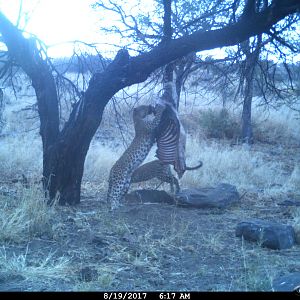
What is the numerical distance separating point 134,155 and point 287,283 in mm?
4208

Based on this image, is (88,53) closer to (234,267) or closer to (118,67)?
(118,67)

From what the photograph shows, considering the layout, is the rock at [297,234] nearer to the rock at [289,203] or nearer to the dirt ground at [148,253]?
the dirt ground at [148,253]

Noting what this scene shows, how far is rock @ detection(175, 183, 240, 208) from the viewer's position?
28.5 feet

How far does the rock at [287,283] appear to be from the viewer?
434cm

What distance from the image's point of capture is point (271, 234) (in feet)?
20.7

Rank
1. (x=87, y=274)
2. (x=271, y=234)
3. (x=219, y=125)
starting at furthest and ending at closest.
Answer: (x=219, y=125)
(x=271, y=234)
(x=87, y=274)

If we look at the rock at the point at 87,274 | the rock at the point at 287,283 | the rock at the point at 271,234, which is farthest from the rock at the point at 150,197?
the rock at the point at 287,283

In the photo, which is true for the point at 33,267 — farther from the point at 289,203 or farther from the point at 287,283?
the point at 289,203

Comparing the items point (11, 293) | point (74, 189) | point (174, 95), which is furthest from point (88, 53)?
point (11, 293)

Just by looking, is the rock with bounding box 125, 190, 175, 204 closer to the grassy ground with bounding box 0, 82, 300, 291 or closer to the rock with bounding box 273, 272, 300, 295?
the grassy ground with bounding box 0, 82, 300, 291

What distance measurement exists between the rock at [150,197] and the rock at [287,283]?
13.7ft

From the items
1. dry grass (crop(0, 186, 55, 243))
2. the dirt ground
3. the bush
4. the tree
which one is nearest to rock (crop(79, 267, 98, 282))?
the dirt ground

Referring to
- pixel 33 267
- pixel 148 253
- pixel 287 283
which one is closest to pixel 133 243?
pixel 148 253

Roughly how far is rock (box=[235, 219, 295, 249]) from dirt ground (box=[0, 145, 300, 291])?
9 cm
